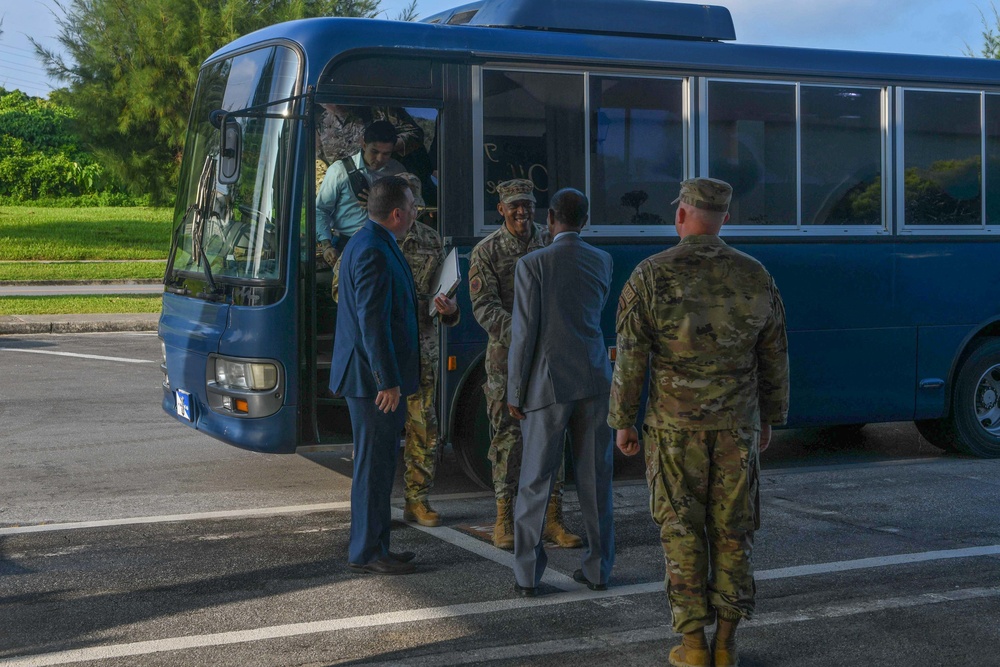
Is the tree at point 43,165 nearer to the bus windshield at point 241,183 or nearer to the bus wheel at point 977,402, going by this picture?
the bus windshield at point 241,183

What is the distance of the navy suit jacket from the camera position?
Result: 241 inches

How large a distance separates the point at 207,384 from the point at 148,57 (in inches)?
733

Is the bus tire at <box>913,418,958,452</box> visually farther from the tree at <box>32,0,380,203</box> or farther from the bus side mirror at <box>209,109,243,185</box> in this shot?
the tree at <box>32,0,380,203</box>

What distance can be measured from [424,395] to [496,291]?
879 millimetres

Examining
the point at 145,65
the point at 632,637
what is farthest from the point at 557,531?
the point at 145,65

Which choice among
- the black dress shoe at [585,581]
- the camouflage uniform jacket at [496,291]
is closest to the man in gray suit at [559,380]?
the black dress shoe at [585,581]

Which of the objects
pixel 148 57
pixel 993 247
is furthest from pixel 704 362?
pixel 148 57

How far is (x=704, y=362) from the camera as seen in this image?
4.86 meters

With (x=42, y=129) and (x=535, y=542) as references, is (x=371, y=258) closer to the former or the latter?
(x=535, y=542)

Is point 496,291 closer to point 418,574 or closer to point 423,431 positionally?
point 423,431

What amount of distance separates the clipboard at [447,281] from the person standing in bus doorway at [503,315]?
0.93ft

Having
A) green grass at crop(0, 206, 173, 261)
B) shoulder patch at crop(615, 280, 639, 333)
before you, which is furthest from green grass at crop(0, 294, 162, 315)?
shoulder patch at crop(615, 280, 639, 333)

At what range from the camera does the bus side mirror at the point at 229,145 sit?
7.54 meters

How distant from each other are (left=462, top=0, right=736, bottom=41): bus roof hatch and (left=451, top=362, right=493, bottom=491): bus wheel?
2.30 meters
